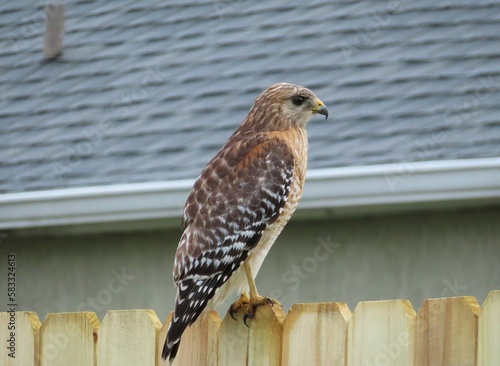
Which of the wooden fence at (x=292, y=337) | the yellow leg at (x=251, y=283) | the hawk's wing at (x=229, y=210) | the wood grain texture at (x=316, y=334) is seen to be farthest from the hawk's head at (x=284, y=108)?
the wood grain texture at (x=316, y=334)

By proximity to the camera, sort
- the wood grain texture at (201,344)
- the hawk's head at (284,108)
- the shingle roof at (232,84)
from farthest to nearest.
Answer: the shingle roof at (232,84)
the hawk's head at (284,108)
the wood grain texture at (201,344)

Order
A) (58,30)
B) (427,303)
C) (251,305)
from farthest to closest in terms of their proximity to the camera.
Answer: (58,30), (251,305), (427,303)

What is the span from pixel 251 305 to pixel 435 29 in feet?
12.2

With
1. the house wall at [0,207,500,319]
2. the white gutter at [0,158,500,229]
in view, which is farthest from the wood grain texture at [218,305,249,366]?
the house wall at [0,207,500,319]

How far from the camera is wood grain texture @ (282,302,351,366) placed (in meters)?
3.33

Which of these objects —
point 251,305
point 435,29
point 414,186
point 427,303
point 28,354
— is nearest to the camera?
point 427,303

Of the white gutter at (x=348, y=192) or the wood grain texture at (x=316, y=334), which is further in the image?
the white gutter at (x=348, y=192)

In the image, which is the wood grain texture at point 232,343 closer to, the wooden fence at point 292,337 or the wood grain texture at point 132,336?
the wooden fence at point 292,337

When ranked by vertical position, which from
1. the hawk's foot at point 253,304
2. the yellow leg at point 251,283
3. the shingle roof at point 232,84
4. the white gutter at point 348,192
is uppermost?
the shingle roof at point 232,84

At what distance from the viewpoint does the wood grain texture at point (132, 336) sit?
3619 millimetres

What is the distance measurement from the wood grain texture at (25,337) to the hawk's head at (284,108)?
6.06 feet

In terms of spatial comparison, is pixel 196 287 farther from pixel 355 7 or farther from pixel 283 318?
pixel 355 7

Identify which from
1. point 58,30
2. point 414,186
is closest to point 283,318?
point 414,186

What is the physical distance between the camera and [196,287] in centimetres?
413
